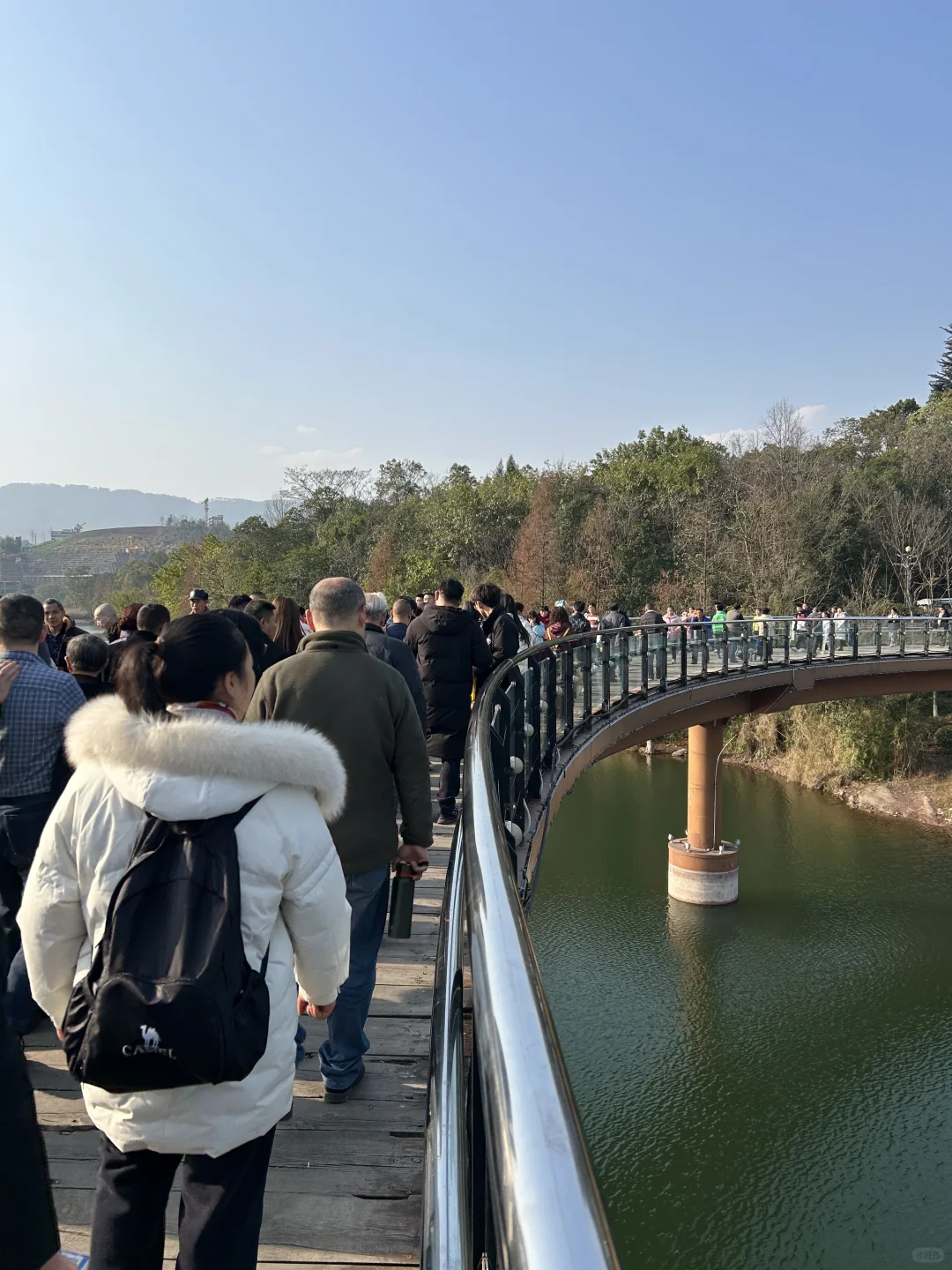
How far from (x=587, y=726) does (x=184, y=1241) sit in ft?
28.7

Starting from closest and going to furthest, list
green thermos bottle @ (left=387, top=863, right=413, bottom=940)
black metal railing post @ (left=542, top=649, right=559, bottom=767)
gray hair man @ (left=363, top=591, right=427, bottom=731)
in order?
1. green thermos bottle @ (left=387, top=863, right=413, bottom=940)
2. gray hair man @ (left=363, top=591, right=427, bottom=731)
3. black metal railing post @ (left=542, top=649, right=559, bottom=767)

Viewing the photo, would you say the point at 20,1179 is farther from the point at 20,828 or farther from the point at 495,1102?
the point at 20,828

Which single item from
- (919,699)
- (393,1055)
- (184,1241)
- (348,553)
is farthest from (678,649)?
(348,553)

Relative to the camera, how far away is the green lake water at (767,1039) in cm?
1262

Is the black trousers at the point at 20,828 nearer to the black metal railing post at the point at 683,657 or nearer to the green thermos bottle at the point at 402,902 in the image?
the green thermos bottle at the point at 402,902

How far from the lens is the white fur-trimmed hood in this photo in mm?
1786

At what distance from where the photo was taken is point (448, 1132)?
4.85 feet

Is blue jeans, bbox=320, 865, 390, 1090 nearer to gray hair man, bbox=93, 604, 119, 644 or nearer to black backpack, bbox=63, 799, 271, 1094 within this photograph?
black backpack, bbox=63, 799, 271, 1094

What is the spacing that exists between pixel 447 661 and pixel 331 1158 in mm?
3737

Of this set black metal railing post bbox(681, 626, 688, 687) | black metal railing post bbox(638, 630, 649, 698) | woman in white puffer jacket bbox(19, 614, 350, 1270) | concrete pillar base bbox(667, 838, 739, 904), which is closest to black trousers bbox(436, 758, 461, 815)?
woman in white puffer jacket bbox(19, 614, 350, 1270)

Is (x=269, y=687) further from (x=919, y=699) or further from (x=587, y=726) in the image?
(x=919, y=699)

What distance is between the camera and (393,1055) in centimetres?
A: 358

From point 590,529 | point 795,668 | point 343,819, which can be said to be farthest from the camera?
point 590,529

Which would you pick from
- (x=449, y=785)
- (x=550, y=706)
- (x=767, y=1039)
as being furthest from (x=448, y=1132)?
(x=767, y=1039)
